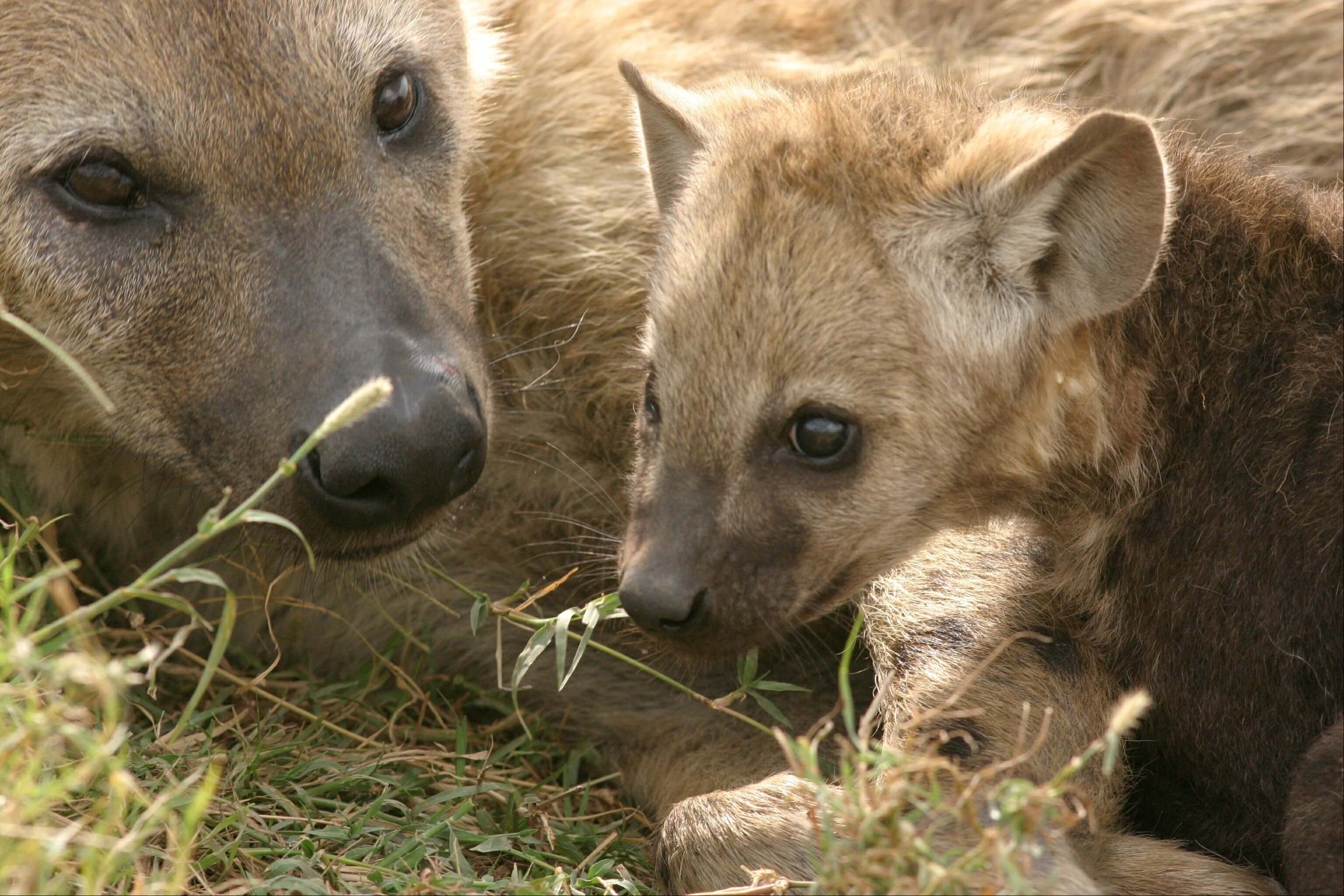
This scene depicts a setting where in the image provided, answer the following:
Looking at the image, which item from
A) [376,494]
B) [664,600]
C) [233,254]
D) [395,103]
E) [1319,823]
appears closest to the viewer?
[1319,823]

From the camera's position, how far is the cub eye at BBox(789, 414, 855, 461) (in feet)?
9.88

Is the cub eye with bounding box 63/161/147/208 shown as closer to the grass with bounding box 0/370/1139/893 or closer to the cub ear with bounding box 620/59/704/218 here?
the grass with bounding box 0/370/1139/893

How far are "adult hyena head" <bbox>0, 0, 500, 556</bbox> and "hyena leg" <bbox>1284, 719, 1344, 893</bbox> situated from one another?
164cm

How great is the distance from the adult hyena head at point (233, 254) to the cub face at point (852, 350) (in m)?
0.51

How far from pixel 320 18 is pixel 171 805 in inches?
65.3

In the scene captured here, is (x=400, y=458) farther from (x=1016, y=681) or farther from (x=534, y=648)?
(x=1016, y=681)

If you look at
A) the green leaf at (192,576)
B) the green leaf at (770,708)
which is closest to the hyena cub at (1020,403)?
the green leaf at (770,708)

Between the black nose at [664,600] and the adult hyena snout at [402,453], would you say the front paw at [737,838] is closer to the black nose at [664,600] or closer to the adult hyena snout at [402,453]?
the black nose at [664,600]

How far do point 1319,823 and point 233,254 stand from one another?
2.27m

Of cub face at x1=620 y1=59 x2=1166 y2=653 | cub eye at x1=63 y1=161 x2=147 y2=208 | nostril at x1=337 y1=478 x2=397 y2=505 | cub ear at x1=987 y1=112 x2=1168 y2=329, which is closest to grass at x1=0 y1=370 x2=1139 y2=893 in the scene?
nostril at x1=337 y1=478 x2=397 y2=505

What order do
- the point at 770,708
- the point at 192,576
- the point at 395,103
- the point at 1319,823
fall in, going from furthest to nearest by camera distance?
the point at 395,103 < the point at 770,708 < the point at 1319,823 < the point at 192,576

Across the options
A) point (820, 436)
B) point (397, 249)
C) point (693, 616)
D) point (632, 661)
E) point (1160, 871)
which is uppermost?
point (397, 249)

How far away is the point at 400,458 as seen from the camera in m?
3.12

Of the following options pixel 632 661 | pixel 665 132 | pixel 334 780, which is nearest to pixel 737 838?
pixel 632 661
